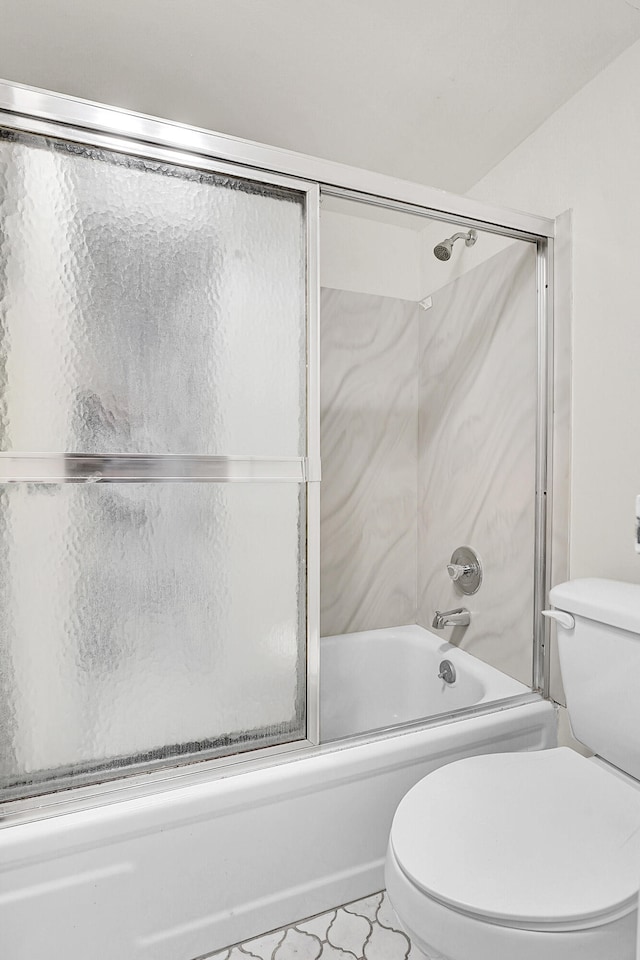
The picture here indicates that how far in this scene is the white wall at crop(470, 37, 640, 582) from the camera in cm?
144

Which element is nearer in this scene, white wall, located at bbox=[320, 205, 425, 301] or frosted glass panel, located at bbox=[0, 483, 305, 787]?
frosted glass panel, located at bbox=[0, 483, 305, 787]

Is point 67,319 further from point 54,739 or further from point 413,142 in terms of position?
point 413,142

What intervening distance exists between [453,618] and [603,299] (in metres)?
1.22

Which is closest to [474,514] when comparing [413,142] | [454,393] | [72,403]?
[454,393]

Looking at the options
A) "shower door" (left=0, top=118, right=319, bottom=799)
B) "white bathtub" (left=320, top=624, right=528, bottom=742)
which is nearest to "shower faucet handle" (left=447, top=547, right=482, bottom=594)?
"white bathtub" (left=320, top=624, right=528, bottom=742)

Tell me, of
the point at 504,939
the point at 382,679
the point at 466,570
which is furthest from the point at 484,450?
the point at 504,939

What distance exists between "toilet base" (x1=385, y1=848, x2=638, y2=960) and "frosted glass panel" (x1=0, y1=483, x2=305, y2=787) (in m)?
0.51

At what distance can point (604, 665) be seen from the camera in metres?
1.27

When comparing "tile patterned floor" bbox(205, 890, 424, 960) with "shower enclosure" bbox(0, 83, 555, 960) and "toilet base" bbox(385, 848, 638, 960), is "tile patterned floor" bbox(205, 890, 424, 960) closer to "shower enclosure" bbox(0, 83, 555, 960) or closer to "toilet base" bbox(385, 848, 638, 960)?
"shower enclosure" bbox(0, 83, 555, 960)

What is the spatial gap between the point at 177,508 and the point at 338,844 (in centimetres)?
93

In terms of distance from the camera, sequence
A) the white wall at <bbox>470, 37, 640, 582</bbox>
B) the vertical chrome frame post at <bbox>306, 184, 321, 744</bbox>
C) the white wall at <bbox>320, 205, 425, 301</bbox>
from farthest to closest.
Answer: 1. the white wall at <bbox>320, 205, 425, 301</bbox>
2. the white wall at <bbox>470, 37, 640, 582</bbox>
3. the vertical chrome frame post at <bbox>306, 184, 321, 744</bbox>

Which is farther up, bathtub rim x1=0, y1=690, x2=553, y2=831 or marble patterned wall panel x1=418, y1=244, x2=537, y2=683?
marble patterned wall panel x1=418, y1=244, x2=537, y2=683

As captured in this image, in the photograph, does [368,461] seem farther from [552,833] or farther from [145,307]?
[552,833]

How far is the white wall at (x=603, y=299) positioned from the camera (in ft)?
4.71
